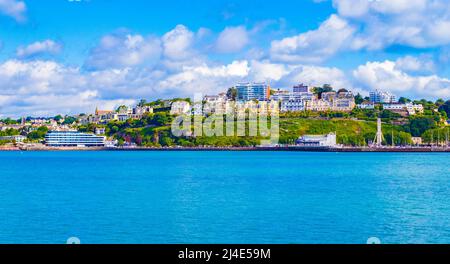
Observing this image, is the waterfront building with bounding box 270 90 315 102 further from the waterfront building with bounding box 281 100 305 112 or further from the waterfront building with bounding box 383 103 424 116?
the waterfront building with bounding box 383 103 424 116

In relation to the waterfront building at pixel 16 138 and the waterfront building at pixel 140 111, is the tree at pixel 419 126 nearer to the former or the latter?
the waterfront building at pixel 140 111

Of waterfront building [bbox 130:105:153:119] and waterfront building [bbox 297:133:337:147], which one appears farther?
waterfront building [bbox 130:105:153:119]

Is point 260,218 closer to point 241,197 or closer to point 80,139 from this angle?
point 241,197

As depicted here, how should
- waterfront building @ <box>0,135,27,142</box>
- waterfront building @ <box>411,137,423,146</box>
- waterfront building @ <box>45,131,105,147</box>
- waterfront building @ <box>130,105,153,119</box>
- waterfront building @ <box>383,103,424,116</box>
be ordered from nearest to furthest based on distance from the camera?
waterfront building @ <box>411,137,423,146</box> < waterfront building @ <box>383,103,424,116</box> < waterfront building @ <box>45,131,105,147</box> < waterfront building @ <box>130,105,153,119</box> < waterfront building @ <box>0,135,27,142</box>

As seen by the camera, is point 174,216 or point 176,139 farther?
point 176,139

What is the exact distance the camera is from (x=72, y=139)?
6631cm

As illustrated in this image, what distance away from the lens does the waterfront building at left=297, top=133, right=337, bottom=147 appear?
177ft

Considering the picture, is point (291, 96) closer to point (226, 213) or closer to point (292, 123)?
point (292, 123)

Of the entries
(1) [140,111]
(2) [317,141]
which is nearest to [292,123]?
(2) [317,141]

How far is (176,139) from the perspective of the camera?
6175 cm

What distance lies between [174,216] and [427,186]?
28.1ft

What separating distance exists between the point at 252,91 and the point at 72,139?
69.9 ft

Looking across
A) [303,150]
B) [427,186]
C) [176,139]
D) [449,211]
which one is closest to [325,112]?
[303,150]

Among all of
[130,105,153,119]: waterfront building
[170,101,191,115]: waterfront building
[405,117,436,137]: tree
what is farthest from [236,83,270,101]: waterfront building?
[405,117,436,137]: tree
